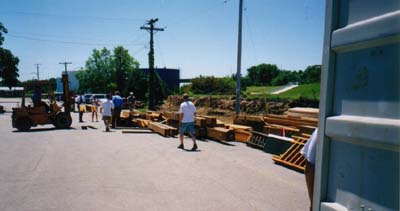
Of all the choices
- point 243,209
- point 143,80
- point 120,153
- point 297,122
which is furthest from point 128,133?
point 143,80

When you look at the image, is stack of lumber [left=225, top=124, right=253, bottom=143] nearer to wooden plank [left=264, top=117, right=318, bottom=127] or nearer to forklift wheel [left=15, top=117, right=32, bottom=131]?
wooden plank [left=264, top=117, right=318, bottom=127]

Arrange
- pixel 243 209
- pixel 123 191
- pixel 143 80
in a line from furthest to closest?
pixel 143 80
pixel 123 191
pixel 243 209

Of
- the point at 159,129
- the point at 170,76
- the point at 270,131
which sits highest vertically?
the point at 170,76

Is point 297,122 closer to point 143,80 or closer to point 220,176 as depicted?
point 220,176

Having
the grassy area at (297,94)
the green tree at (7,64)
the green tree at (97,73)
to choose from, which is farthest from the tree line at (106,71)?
the grassy area at (297,94)

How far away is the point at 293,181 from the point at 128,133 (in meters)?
10.3

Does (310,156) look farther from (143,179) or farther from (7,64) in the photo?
(7,64)

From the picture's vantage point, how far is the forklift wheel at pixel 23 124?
17.0 meters

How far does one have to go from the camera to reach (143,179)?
7.25 meters

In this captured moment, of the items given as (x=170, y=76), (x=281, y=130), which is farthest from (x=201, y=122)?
(x=170, y=76)

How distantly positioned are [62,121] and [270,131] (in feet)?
37.2

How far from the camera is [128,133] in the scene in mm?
16062

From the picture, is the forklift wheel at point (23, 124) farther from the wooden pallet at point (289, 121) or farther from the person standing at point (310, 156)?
the person standing at point (310, 156)

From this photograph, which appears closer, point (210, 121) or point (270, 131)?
point (270, 131)
